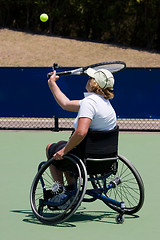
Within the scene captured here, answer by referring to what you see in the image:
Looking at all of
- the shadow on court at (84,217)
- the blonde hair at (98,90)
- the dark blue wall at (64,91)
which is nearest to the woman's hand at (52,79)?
the blonde hair at (98,90)

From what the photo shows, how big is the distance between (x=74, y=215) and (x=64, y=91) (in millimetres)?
6902

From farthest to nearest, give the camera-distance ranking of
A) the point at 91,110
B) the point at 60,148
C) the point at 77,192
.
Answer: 1. the point at 60,148
2. the point at 91,110
3. the point at 77,192

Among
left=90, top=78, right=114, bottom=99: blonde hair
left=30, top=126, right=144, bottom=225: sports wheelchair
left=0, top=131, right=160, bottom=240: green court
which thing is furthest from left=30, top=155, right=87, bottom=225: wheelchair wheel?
left=90, top=78, right=114, bottom=99: blonde hair

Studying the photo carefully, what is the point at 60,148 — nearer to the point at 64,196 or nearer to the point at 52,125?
the point at 64,196

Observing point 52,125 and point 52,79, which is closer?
point 52,79

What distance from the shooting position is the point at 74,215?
17.4 feet

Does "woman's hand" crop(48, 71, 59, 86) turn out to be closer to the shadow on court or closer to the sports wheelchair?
the sports wheelchair

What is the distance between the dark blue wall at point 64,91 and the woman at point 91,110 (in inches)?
277

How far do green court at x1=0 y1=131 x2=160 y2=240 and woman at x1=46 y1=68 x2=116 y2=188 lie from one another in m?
0.65

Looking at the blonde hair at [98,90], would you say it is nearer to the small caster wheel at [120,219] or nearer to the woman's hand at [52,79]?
the woman's hand at [52,79]

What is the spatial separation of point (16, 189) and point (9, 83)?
6.23 metres

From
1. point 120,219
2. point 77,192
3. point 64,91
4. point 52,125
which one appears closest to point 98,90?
point 77,192

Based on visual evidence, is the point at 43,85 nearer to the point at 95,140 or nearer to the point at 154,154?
the point at 154,154

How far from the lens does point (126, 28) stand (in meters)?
50.7
